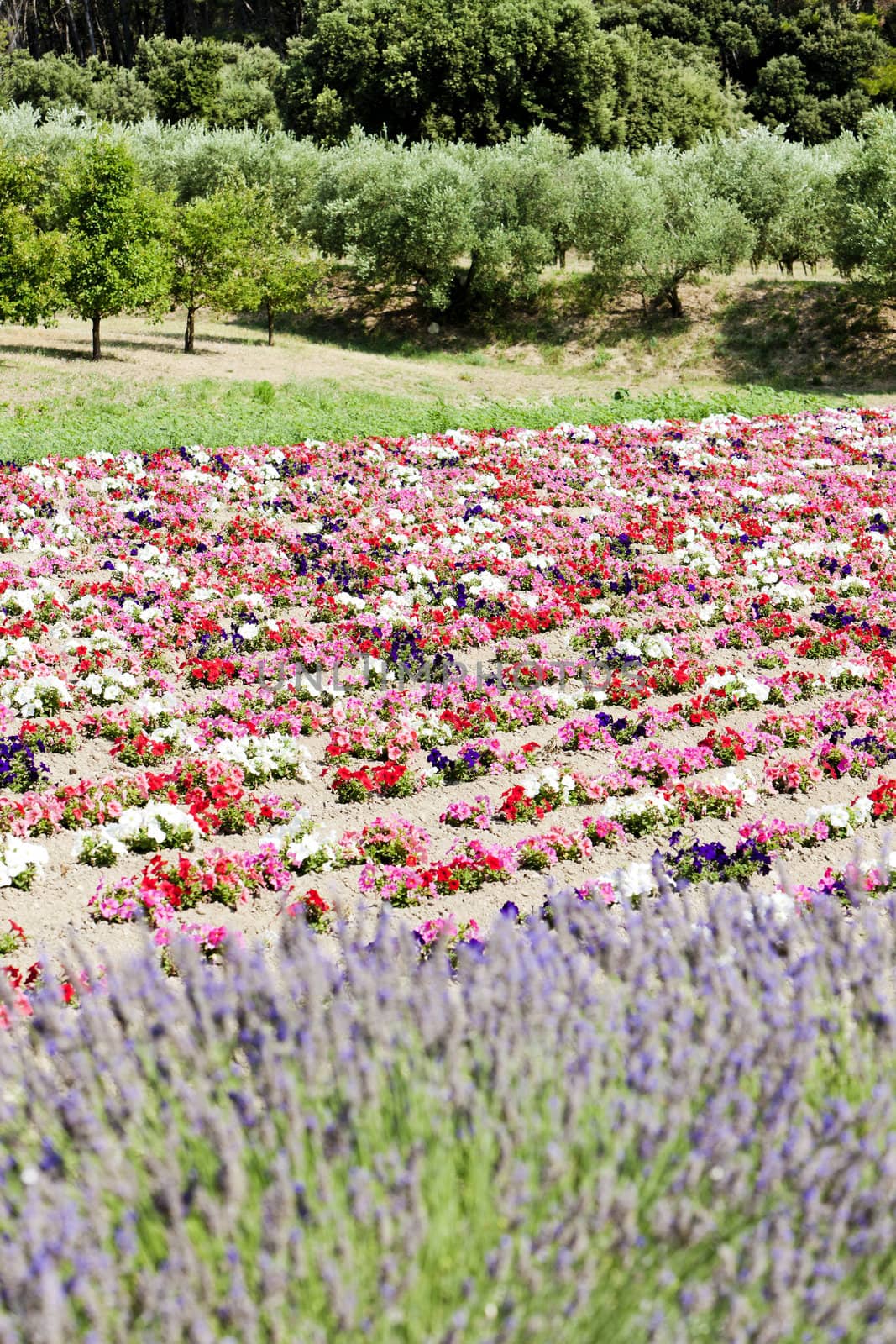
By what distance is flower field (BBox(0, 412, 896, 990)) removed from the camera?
7.06 m

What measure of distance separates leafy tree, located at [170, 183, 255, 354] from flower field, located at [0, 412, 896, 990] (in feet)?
54.8

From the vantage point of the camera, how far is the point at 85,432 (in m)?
19.6

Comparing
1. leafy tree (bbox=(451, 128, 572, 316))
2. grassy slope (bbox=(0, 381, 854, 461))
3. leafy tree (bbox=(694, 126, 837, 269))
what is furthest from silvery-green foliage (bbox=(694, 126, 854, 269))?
grassy slope (bbox=(0, 381, 854, 461))

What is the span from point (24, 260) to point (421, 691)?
909 inches

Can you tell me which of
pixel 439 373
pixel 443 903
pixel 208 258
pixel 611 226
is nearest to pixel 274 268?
pixel 208 258

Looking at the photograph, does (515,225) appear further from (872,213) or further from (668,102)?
(668,102)

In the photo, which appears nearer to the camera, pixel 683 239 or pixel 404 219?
pixel 683 239

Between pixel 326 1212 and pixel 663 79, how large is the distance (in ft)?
246

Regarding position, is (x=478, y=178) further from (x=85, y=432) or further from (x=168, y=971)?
(x=168, y=971)

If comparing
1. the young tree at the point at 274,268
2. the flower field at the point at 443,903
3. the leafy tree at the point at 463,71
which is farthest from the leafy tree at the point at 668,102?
the flower field at the point at 443,903

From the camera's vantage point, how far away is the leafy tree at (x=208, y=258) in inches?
1249

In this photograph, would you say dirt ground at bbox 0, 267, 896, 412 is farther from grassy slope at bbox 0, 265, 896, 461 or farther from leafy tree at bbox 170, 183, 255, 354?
leafy tree at bbox 170, 183, 255, 354

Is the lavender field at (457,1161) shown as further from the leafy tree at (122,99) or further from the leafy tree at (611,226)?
the leafy tree at (122,99)

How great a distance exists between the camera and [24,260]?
26.8 m
